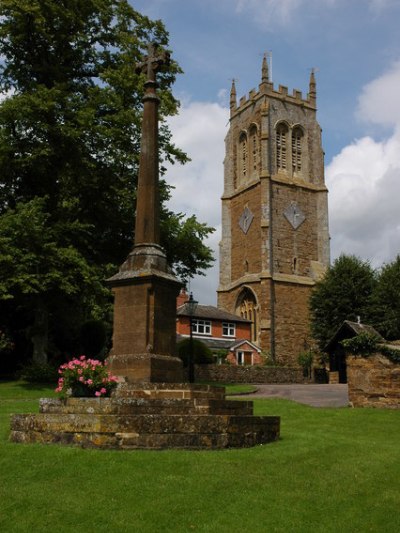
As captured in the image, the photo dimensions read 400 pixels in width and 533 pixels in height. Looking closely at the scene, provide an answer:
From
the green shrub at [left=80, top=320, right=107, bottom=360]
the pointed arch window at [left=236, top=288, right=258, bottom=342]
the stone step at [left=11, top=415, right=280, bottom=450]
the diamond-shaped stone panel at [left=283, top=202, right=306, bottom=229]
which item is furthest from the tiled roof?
the stone step at [left=11, top=415, right=280, bottom=450]

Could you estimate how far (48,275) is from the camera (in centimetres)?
2180

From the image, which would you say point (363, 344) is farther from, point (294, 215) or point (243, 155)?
point (243, 155)

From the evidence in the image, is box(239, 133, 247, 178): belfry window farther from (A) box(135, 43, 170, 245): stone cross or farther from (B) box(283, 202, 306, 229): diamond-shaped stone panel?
(A) box(135, 43, 170, 245): stone cross

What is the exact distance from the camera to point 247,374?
132ft

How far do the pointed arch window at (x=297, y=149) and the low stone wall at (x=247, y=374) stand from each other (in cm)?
2330

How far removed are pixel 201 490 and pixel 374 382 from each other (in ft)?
45.1

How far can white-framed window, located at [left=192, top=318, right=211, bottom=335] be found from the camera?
50.3 metres

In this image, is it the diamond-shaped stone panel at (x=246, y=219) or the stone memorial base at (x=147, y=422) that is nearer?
the stone memorial base at (x=147, y=422)

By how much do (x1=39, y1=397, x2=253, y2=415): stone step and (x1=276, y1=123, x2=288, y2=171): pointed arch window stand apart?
49338 mm

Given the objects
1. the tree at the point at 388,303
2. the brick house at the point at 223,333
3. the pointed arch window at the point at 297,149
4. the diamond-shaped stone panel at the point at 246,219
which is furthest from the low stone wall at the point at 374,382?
the pointed arch window at the point at 297,149

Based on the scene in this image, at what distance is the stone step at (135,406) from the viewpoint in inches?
384

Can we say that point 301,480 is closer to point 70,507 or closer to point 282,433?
point 70,507

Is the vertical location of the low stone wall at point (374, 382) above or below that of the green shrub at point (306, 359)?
below

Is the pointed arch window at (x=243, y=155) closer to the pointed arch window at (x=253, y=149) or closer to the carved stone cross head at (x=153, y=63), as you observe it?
the pointed arch window at (x=253, y=149)
